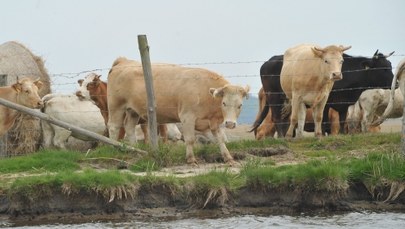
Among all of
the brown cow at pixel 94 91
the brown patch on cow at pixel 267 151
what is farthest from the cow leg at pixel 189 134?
the brown cow at pixel 94 91

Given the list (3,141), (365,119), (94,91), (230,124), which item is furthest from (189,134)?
(365,119)

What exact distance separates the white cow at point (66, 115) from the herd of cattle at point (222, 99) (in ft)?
0.07

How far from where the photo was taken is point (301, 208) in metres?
15.2

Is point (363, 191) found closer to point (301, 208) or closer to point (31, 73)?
point (301, 208)

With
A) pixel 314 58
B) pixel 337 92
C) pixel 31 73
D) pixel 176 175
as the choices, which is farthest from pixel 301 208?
pixel 31 73

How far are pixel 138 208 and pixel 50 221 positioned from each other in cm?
126

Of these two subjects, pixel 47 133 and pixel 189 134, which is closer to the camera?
pixel 189 134

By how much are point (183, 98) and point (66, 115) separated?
590 centimetres

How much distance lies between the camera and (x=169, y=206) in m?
15.2

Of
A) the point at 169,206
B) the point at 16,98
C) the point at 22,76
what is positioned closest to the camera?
the point at 169,206

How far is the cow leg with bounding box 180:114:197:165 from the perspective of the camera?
17719mm

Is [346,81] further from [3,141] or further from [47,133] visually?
[3,141]

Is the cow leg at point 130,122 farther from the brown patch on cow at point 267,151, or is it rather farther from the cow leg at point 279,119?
the cow leg at point 279,119

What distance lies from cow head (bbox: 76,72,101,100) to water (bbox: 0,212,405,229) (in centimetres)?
915
